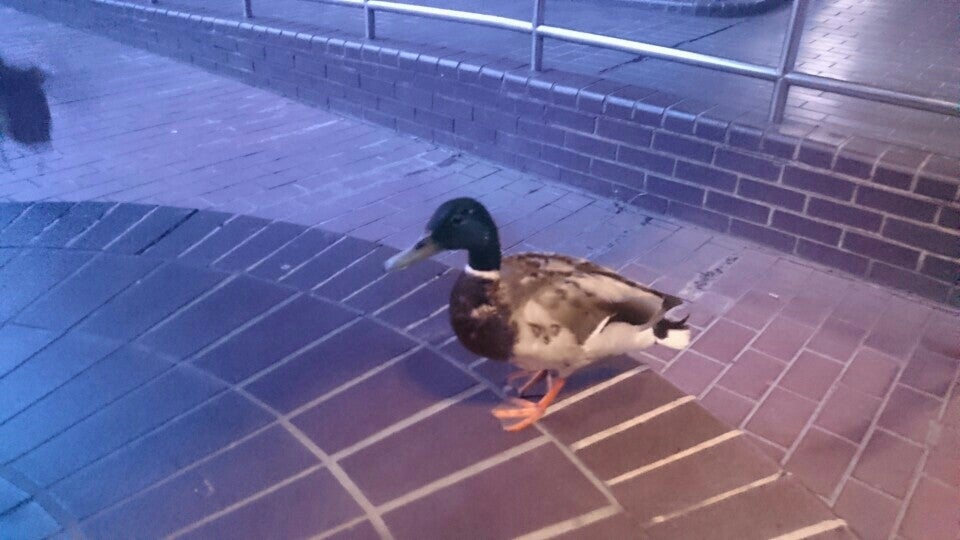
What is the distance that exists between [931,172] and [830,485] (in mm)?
1325

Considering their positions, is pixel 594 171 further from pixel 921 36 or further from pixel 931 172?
pixel 921 36

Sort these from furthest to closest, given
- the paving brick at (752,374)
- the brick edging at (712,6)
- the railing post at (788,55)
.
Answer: the brick edging at (712,6) → the railing post at (788,55) → the paving brick at (752,374)

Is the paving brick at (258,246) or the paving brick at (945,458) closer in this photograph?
the paving brick at (945,458)

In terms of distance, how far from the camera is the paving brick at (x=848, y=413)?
204cm

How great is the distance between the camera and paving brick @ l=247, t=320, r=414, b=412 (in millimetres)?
2119

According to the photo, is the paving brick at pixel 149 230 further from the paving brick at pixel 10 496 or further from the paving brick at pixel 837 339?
the paving brick at pixel 837 339

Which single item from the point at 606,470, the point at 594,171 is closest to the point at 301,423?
the point at 606,470

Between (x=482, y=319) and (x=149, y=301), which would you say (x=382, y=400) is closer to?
(x=482, y=319)

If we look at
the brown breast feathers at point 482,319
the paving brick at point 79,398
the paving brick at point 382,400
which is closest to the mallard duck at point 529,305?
the brown breast feathers at point 482,319

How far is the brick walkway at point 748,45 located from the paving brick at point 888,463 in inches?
54.1

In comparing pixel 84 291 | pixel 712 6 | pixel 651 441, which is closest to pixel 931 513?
pixel 651 441

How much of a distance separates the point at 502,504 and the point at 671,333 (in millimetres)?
669

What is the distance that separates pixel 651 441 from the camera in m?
1.96

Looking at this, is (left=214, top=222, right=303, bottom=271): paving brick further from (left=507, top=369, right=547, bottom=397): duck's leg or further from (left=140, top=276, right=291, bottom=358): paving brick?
(left=507, top=369, right=547, bottom=397): duck's leg
